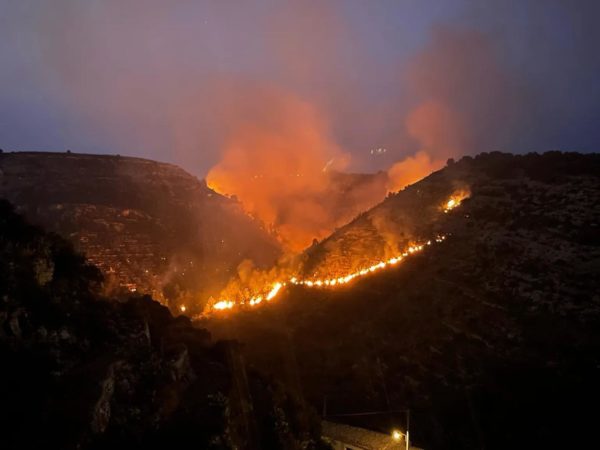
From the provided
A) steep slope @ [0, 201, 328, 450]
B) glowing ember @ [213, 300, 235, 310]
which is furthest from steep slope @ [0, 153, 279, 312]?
steep slope @ [0, 201, 328, 450]

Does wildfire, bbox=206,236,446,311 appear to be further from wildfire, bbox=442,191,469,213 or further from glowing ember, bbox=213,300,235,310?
wildfire, bbox=442,191,469,213

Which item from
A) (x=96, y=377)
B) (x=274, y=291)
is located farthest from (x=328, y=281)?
(x=96, y=377)

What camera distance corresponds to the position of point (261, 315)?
48.4 m

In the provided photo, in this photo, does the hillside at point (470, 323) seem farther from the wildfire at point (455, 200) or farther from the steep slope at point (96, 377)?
the steep slope at point (96, 377)

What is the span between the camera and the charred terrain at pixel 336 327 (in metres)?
13.8

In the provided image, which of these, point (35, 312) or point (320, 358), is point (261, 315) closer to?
point (320, 358)

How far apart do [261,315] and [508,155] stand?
49611 millimetres

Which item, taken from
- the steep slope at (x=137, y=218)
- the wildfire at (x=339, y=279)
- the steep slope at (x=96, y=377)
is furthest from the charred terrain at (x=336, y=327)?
the wildfire at (x=339, y=279)

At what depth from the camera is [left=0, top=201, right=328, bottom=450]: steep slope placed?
37.7 feet

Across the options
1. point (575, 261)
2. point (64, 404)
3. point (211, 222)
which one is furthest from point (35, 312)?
point (211, 222)

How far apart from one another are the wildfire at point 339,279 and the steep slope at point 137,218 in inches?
453

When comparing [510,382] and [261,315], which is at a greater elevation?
[261,315]

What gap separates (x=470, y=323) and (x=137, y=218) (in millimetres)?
54150

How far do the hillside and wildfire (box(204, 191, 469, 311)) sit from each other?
5.38ft
